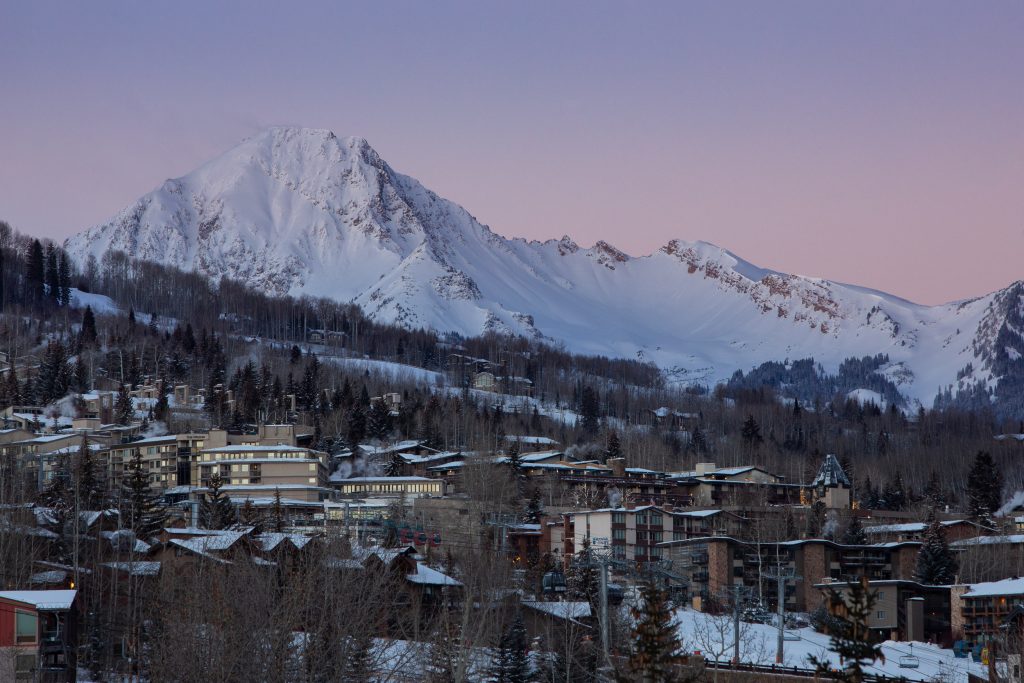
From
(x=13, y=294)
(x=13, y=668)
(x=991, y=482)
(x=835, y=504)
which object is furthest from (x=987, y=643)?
(x=13, y=294)

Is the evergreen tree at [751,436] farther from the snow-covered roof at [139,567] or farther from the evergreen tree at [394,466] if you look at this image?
the snow-covered roof at [139,567]

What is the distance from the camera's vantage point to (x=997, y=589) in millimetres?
68562

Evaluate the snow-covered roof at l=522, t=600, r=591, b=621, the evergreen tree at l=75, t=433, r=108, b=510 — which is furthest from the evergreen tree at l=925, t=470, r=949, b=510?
the evergreen tree at l=75, t=433, r=108, b=510

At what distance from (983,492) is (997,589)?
169 feet

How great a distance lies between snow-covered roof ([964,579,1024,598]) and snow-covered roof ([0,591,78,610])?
4277 cm

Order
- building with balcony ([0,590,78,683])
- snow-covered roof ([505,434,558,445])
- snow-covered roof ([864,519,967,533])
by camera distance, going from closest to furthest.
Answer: building with balcony ([0,590,78,683]) < snow-covered roof ([864,519,967,533]) < snow-covered roof ([505,434,558,445])

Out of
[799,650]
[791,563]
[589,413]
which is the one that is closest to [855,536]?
[791,563]

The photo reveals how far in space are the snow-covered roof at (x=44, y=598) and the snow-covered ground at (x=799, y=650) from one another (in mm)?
23550

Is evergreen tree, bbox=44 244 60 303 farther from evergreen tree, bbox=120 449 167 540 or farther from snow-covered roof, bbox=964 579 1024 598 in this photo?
snow-covered roof, bbox=964 579 1024 598

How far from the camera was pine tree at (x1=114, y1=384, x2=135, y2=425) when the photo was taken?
12300 centimetres

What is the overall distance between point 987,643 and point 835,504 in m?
51.0

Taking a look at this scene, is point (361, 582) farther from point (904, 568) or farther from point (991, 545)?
point (991, 545)

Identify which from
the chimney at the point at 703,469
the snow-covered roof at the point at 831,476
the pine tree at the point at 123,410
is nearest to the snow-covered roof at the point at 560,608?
the snow-covered roof at the point at 831,476

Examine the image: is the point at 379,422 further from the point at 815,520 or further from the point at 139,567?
the point at 139,567
